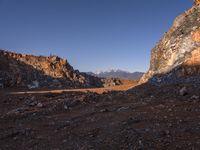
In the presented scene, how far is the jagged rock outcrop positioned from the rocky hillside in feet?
51.8

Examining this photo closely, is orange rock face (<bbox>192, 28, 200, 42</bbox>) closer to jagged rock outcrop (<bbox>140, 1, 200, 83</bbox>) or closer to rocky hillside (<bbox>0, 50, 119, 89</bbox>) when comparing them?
jagged rock outcrop (<bbox>140, 1, 200, 83</bbox>)

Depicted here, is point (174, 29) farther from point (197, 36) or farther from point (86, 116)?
point (86, 116)

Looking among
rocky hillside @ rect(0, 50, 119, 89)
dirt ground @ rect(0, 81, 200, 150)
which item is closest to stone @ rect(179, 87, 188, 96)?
dirt ground @ rect(0, 81, 200, 150)

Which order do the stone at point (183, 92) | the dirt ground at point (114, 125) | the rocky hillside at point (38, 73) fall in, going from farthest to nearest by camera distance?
the rocky hillside at point (38, 73) < the stone at point (183, 92) < the dirt ground at point (114, 125)

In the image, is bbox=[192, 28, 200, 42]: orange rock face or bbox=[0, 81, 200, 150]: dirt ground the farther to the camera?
bbox=[192, 28, 200, 42]: orange rock face

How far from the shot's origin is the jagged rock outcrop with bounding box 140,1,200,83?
16359mm

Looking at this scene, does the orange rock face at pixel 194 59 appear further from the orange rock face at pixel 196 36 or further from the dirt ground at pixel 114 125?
the dirt ground at pixel 114 125

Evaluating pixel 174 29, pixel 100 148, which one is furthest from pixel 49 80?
pixel 100 148

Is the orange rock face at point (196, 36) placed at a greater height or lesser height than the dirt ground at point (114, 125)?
greater

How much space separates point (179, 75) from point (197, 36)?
3150 millimetres

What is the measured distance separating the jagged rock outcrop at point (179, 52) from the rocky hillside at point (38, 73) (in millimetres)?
15792

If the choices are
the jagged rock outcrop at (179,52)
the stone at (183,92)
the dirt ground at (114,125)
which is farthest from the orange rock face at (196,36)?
the stone at (183,92)

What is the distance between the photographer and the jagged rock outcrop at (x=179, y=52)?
644 inches

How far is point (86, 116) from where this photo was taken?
11188 mm
